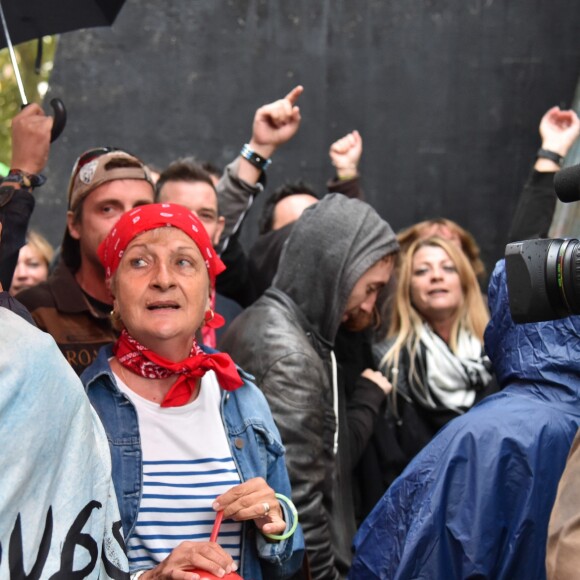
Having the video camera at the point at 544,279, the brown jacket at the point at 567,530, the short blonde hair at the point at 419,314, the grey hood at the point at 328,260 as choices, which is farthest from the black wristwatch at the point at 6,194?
the short blonde hair at the point at 419,314

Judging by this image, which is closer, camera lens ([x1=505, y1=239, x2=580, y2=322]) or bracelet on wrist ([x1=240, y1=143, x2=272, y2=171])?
camera lens ([x1=505, y1=239, x2=580, y2=322])

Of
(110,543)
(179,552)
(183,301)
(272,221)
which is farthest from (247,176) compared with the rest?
(110,543)

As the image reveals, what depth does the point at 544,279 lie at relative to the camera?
2.52m

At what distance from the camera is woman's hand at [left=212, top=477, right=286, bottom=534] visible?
285cm

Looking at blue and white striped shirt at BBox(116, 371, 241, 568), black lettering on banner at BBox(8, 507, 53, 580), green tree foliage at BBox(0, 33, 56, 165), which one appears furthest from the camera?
green tree foliage at BBox(0, 33, 56, 165)

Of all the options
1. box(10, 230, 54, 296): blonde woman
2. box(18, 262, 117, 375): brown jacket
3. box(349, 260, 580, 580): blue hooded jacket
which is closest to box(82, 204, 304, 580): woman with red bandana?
box(349, 260, 580, 580): blue hooded jacket

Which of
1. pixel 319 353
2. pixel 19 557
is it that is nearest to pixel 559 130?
pixel 319 353

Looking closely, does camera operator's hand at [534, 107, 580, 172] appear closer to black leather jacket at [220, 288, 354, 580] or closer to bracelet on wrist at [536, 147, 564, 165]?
bracelet on wrist at [536, 147, 564, 165]

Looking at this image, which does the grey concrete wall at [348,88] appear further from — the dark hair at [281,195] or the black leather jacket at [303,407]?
the black leather jacket at [303,407]

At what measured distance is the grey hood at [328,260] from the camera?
405 centimetres

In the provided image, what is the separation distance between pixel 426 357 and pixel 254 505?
2.34 meters

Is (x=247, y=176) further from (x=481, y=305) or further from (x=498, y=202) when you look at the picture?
(x=498, y=202)

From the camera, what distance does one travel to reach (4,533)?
2.07m

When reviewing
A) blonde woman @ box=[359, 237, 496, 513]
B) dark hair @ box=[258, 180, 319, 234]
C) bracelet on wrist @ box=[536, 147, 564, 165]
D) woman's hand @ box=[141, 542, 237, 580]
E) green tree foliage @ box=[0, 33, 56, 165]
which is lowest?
green tree foliage @ box=[0, 33, 56, 165]
